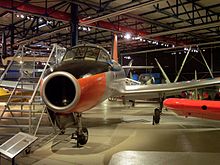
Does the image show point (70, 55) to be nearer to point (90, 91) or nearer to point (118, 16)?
point (90, 91)

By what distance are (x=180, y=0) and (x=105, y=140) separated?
8.08 m

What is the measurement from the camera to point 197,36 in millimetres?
20031

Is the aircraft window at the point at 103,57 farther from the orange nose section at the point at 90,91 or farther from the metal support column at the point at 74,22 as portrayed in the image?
the metal support column at the point at 74,22

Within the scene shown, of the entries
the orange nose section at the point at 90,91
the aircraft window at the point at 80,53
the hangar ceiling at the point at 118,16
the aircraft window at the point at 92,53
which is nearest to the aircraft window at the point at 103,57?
the aircraft window at the point at 92,53

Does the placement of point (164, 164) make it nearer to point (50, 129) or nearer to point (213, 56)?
point (50, 129)

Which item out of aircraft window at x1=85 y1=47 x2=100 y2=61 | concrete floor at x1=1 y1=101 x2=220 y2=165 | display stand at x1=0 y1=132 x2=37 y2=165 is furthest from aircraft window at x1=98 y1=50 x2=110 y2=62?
display stand at x1=0 y1=132 x2=37 y2=165

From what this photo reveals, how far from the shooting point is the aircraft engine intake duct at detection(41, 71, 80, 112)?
14.5ft

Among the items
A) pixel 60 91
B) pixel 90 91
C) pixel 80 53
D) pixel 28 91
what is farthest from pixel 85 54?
pixel 28 91

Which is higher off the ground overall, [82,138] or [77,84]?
[77,84]

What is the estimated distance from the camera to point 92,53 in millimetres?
6156

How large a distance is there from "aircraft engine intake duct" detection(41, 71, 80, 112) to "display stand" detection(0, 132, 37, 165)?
702mm

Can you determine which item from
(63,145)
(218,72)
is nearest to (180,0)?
(63,145)

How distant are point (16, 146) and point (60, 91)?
4.29 feet

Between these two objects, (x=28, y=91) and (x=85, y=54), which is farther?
(x=28, y=91)
